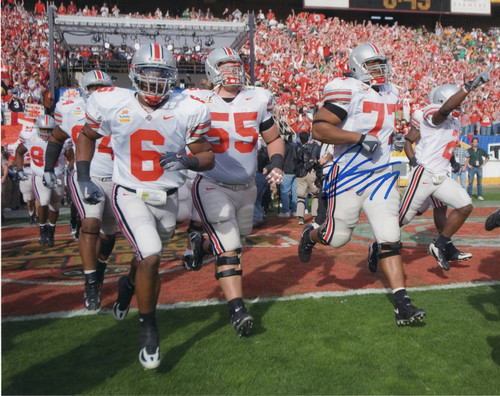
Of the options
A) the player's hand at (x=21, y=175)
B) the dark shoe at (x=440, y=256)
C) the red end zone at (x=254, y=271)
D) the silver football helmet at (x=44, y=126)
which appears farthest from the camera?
the player's hand at (x=21, y=175)

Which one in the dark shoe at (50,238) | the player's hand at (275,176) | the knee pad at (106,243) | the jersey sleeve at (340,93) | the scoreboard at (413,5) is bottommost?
the dark shoe at (50,238)

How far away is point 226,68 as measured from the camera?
4.04m

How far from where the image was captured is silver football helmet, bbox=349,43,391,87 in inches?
163

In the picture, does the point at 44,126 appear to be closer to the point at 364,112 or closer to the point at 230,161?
the point at 230,161

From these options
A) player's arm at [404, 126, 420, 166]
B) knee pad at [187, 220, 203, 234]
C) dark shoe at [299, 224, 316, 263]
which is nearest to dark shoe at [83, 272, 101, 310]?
knee pad at [187, 220, 203, 234]

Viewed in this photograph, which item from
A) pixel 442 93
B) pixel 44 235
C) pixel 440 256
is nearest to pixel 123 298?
pixel 440 256

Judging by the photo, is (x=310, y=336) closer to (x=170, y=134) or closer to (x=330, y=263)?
(x=170, y=134)

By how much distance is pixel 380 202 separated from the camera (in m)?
4.11

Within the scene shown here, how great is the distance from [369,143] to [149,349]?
2176 mm

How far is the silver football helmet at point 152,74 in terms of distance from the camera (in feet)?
11.1

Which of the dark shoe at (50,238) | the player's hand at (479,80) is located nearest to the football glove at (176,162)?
the player's hand at (479,80)

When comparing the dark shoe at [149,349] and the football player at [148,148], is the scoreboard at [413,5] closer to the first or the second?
the football player at [148,148]

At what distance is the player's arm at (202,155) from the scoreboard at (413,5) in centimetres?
2963

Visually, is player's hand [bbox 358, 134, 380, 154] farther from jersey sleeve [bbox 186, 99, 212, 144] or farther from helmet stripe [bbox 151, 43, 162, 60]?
helmet stripe [bbox 151, 43, 162, 60]
